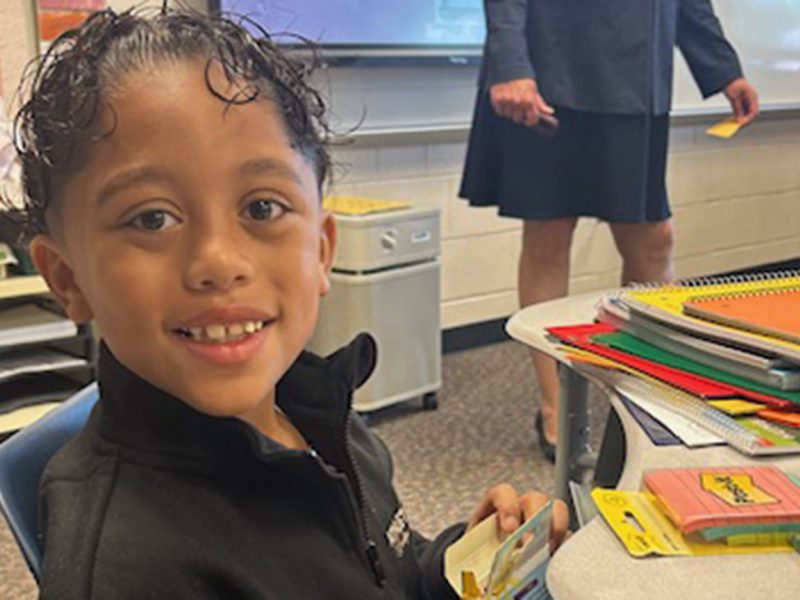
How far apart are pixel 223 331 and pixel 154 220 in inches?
3.6

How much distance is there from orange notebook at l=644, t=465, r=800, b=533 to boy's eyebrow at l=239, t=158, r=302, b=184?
0.35m

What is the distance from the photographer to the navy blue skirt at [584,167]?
6.68ft

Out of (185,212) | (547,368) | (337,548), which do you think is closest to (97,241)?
(185,212)

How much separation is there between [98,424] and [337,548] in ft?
0.66

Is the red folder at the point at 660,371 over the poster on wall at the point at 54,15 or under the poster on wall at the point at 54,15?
under

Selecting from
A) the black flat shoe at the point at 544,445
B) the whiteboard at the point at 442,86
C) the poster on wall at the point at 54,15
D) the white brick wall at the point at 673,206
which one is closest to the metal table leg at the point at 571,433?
the black flat shoe at the point at 544,445

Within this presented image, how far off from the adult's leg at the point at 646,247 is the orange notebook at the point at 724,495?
1.40 m

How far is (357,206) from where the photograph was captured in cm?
260

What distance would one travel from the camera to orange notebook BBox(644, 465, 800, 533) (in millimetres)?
653

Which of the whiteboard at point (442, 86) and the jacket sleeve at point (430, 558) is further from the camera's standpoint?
the whiteboard at point (442, 86)

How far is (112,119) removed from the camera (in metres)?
0.68

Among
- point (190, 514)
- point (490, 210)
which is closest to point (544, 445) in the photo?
point (490, 210)

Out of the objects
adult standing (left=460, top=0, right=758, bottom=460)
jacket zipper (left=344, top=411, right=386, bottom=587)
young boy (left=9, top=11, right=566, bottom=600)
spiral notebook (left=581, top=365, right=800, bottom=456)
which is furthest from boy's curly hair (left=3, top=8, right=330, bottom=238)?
adult standing (left=460, top=0, right=758, bottom=460)

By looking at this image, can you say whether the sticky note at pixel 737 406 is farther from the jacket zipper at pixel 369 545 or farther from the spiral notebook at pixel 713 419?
the jacket zipper at pixel 369 545
